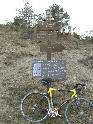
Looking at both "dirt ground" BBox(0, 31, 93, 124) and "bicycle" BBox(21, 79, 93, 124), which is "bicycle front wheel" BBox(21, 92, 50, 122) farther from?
"dirt ground" BBox(0, 31, 93, 124)

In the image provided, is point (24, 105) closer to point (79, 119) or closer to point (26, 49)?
point (79, 119)

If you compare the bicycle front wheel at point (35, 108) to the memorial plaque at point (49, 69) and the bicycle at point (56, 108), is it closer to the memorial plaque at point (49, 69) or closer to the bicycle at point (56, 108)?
the bicycle at point (56, 108)

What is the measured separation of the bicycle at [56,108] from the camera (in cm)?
577

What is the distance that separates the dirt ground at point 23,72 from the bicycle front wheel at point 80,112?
0.95ft

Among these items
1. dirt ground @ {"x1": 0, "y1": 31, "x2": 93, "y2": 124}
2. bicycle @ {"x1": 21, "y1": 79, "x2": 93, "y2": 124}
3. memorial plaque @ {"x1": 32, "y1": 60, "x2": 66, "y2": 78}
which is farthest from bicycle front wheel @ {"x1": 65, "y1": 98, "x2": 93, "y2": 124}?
memorial plaque @ {"x1": 32, "y1": 60, "x2": 66, "y2": 78}

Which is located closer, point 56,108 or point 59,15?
point 56,108

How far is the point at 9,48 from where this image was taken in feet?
34.8

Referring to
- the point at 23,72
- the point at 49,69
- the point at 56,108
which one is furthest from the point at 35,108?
the point at 23,72

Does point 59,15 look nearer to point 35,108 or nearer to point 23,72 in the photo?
point 23,72

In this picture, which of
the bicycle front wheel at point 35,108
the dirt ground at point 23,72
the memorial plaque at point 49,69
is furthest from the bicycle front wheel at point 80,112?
the memorial plaque at point 49,69

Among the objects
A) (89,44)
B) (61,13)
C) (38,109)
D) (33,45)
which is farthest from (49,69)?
(61,13)

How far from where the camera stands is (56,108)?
5.80 m

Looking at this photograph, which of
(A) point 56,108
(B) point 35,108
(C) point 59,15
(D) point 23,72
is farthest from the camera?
(C) point 59,15

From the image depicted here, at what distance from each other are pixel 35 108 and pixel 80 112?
112 centimetres
